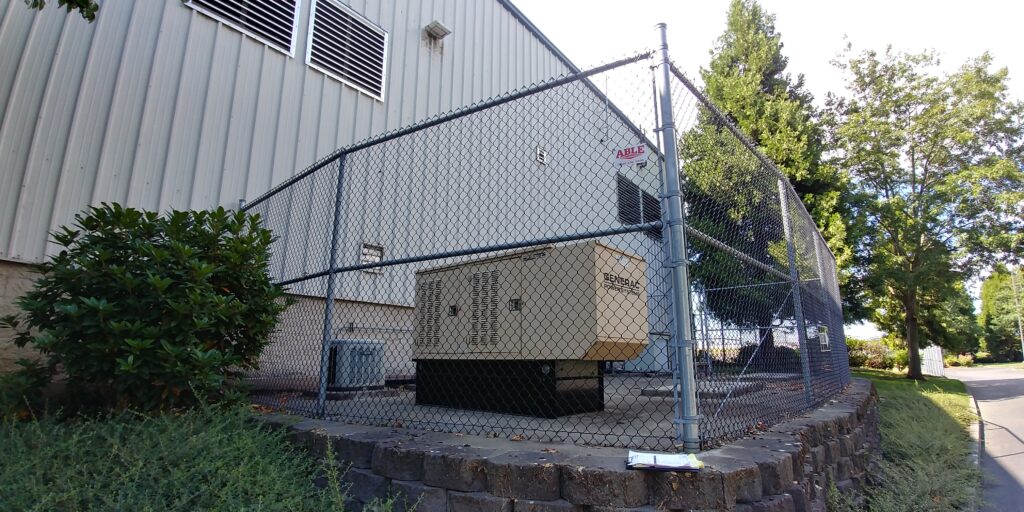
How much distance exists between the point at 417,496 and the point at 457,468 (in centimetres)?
26

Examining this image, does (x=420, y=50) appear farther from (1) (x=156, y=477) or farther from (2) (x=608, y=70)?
(1) (x=156, y=477)

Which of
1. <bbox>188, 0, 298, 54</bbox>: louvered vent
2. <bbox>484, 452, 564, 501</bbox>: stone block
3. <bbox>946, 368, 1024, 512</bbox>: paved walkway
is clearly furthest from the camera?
<bbox>188, 0, 298, 54</bbox>: louvered vent

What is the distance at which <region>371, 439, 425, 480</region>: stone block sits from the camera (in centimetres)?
212

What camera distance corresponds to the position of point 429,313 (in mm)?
3564

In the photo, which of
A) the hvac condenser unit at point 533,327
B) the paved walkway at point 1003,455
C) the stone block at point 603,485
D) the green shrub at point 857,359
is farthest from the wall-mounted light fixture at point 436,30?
the green shrub at point 857,359

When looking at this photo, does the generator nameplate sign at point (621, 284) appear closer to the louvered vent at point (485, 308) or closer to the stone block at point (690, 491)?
the louvered vent at point (485, 308)

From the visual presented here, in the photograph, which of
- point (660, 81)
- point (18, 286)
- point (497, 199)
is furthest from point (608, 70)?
point (18, 286)

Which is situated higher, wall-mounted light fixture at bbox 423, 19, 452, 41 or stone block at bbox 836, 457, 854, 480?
wall-mounted light fixture at bbox 423, 19, 452, 41

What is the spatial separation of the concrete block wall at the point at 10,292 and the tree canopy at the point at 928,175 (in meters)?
17.5

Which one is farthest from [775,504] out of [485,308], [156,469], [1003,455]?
[1003,455]

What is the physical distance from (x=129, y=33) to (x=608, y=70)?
4.67 meters

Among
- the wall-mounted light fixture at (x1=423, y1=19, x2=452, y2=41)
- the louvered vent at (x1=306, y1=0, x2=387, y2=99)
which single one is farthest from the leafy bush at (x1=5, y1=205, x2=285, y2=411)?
the wall-mounted light fixture at (x1=423, y1=19, x2=452, y2=41)

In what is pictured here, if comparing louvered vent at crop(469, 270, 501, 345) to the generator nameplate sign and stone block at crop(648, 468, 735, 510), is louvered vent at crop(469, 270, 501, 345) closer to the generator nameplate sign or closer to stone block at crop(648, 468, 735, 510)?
the generator nameplate sign

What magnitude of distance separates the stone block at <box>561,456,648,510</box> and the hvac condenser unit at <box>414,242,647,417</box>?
97 cm
